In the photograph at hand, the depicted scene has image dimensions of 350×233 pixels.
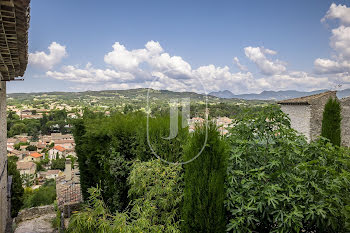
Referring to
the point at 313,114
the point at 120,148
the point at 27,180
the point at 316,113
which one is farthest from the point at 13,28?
the point at 27,180

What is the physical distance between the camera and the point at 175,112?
4.99 m

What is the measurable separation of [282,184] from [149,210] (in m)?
2.18

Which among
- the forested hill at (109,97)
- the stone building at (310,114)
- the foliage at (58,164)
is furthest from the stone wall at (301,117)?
the foliage at (58,164)

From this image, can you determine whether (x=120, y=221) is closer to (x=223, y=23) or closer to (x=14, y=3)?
(x=14, y=3)

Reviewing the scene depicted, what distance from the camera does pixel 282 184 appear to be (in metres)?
3.71

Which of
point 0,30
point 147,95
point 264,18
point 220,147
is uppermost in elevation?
point 264,18

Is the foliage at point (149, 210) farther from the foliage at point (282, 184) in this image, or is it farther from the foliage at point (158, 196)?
the foliage at point (282, 184)

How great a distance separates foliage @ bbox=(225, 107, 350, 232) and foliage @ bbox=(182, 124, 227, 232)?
194 mm

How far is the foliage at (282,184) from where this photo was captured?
342cm

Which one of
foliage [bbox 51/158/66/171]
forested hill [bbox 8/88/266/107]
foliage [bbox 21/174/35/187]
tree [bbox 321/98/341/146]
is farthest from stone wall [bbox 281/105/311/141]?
foliage [bbox 51/158/66/171]

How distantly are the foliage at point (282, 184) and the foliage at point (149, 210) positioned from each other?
1.08 meters

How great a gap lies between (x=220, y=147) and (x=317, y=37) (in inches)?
656

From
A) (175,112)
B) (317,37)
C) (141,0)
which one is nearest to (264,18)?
(317,37)

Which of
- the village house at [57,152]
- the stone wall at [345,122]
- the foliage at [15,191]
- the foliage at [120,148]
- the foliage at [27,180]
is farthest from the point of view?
the village house at [57,152]
